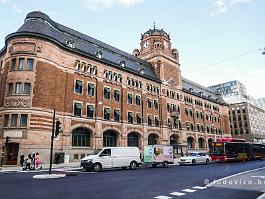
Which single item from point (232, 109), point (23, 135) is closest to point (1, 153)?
point (23, 135)

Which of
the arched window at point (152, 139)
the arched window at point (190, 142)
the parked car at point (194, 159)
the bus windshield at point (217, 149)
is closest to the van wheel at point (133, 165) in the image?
the parked car at point (194, 159)

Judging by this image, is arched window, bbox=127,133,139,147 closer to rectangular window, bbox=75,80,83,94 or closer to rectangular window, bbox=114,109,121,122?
rectangular window, bbox=114,109,121,122

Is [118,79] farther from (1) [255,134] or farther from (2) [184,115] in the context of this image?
(1) [255,134]

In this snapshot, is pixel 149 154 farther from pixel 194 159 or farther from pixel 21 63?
pixel 21 63

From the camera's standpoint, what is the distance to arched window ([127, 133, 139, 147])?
41.0 meters

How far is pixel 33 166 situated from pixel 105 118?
13963 mm

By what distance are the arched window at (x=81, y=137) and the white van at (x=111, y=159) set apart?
39.5ft

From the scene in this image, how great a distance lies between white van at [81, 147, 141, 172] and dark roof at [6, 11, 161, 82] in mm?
18745

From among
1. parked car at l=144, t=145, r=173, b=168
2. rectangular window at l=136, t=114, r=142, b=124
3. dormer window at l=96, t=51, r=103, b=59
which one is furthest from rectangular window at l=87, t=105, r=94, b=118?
parked car at l=144, t=145, r=173, b=168

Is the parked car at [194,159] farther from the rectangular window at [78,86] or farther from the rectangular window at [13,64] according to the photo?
the rectangular window at [13,64]

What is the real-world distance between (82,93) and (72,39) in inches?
365

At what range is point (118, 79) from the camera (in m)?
40.7

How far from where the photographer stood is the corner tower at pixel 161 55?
50562mm

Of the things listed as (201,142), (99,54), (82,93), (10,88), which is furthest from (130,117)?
(201,142)
